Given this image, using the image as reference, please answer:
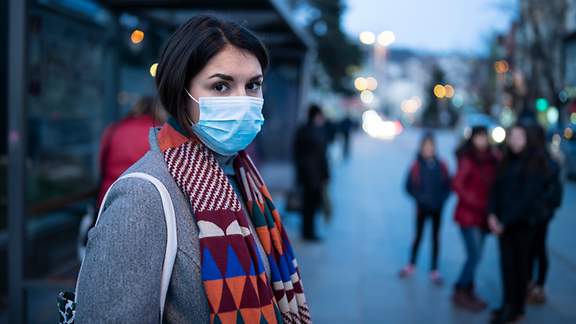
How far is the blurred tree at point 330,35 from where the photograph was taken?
101 ft

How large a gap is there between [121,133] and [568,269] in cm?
570

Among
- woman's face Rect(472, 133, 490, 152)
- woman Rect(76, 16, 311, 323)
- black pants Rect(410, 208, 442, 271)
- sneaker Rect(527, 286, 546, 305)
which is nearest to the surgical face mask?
woman Rect(76, 16, 311, 323)

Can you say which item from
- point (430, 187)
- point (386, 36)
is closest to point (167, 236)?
point (430, 187)

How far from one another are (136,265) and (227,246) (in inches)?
9.3

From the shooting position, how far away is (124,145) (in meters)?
4.63

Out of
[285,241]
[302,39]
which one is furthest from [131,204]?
[302,39]

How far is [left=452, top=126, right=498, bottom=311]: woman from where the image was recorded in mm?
6000

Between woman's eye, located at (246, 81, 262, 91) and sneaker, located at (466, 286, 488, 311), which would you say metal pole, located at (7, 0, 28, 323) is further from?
sneaker, located at (466, 286, 488, 311)

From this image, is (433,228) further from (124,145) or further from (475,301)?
(124,145)

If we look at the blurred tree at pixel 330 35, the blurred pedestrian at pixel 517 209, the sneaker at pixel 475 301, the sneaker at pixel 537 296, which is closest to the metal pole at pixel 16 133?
the blurred pedestrian at pixel 517 209

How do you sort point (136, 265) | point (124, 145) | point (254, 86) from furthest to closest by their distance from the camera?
1. point (124, 145)
2. point (254, 86)
3. point (136, 265)

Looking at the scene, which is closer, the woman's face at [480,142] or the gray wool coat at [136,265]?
the gray wool coat at [136,265]

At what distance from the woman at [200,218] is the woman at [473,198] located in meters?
4.49

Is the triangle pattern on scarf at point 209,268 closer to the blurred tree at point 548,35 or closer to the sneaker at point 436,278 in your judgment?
the sneaker at point 436,278
